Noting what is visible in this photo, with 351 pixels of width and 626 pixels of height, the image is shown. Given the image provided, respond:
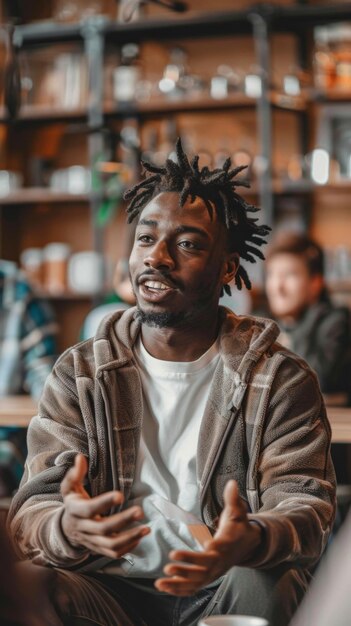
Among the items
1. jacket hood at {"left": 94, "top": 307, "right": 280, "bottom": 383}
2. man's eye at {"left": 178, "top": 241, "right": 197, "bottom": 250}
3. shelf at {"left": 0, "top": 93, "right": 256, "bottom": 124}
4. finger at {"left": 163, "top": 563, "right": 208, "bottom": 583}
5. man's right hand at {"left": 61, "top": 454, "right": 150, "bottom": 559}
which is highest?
shelf at {"left": 0, "top": 93, "right": 256, "bottom": 124}

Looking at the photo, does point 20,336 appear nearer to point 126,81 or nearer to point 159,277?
point 159,277

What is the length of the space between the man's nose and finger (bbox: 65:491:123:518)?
439 mm

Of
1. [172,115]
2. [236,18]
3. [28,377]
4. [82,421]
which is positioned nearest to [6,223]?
[172,115]

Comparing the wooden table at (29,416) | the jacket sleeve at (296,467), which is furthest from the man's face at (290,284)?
the jacket sleeve at (296,467)

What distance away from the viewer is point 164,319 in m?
1.78

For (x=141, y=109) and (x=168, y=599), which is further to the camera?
(x=141, y=109)

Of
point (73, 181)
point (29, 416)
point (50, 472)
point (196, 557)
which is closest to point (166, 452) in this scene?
point (50, 472)

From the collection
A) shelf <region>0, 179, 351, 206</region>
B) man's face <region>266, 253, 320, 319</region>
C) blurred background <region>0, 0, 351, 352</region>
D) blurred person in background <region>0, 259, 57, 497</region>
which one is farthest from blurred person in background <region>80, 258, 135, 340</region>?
shelf <region>0, 179, 351, 206</region>

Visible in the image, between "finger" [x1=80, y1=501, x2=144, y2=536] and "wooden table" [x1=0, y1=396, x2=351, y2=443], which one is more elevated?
"finger" [x1=80, y1=501, x2=144, y2=536]

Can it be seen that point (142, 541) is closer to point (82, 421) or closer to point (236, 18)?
point (82, 421)

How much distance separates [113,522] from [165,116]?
13.8 ft

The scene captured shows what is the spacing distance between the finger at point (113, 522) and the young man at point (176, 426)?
0.16 m

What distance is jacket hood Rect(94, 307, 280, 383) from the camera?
5.92 feet

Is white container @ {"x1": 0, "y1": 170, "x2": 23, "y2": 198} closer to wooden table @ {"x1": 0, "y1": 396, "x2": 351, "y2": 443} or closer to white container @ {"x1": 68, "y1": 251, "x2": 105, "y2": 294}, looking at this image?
white container @ {"x1": 68, "y1": 251, "x2": 105, "y2": 294}
